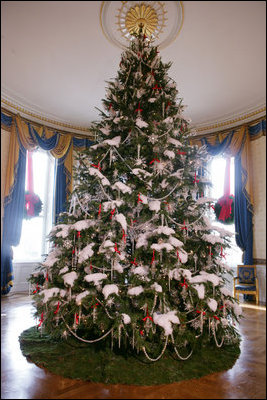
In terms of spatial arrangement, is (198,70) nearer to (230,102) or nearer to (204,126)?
(230,102)

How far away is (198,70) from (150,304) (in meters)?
4.31

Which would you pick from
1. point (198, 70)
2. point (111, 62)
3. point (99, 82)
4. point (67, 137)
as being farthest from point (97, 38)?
point (67, 137)

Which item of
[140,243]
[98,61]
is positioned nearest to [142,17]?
[98,61]

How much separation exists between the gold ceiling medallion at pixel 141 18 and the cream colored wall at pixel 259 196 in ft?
11.3

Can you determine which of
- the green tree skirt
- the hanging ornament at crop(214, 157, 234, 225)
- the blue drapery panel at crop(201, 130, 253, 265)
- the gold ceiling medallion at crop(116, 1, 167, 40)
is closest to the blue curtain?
the blue drapery panel at crop(201, 130, 253, 265)

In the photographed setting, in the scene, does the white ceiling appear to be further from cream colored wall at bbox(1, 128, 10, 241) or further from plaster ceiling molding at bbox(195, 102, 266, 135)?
cream colored wall at bbox(1, 128, 10, 241)

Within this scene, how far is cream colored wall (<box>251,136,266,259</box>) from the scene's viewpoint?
5891 millimetres

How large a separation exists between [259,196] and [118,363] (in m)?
4.75

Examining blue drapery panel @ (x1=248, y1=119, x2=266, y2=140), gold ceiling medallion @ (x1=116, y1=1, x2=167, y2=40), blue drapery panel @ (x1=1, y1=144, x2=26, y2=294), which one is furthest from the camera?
blue drapery panel @ (x1=248, y1=119, x2=266, y2=140)

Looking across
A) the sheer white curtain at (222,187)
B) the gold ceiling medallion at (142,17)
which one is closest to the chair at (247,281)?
the sheer white curtain at (222,187)

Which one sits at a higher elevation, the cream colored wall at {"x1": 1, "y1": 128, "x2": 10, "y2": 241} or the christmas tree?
the cream colored wall at {"x1": 1, "y1": 128, "x2": 10, "y2": 241}

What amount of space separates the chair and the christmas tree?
8.80ft

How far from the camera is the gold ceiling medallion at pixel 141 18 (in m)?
3.66

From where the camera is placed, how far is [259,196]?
5992mm
